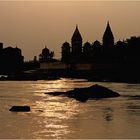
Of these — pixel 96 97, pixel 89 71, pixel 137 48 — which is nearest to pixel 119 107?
pixel 96 97

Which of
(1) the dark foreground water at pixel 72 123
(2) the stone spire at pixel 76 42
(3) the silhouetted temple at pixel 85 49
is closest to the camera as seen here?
(1) the dark foreground water at pixel 72 123

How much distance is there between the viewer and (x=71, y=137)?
29500 mm

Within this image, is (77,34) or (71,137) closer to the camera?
(71,137)

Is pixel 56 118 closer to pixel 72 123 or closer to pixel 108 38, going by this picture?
pixel 72 123

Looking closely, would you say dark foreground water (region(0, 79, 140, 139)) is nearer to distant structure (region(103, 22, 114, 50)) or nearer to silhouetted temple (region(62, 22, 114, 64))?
silhouetted temple (region(62, 22, 114, 64))

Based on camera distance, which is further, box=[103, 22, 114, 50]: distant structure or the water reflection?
box=[103, 22, 114, 50]: distant structure

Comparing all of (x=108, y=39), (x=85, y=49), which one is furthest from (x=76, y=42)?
(x=108, y=39)

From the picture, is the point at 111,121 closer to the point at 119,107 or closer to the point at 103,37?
the point at 119,107

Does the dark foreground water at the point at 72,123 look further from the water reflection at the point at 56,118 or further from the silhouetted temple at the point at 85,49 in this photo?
the silhouetted temple at the point at 85,49

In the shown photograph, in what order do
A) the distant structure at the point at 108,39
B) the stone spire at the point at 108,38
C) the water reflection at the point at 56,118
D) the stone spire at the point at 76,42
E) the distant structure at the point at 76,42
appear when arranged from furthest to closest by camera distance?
the stone spire at the point at 76,42 → the distant structure at the point at 76,42 → the stone spire at the point at 108,38 → the distant structure at the point at 108,39 → the water reflection at the point at 56,118

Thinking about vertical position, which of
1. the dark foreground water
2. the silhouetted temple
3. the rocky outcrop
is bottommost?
the dark foreground water

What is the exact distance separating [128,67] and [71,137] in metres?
113

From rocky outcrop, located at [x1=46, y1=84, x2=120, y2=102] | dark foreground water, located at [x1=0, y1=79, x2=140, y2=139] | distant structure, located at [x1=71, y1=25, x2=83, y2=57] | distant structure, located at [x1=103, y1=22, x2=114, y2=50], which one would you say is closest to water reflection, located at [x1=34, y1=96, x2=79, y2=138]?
dark foreground water, located at [x1=0, y1=79, x2=140, y2=139]

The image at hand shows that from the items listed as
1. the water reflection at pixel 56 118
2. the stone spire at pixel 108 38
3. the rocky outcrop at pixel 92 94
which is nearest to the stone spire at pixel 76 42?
the stone spire at pixel 108 38
